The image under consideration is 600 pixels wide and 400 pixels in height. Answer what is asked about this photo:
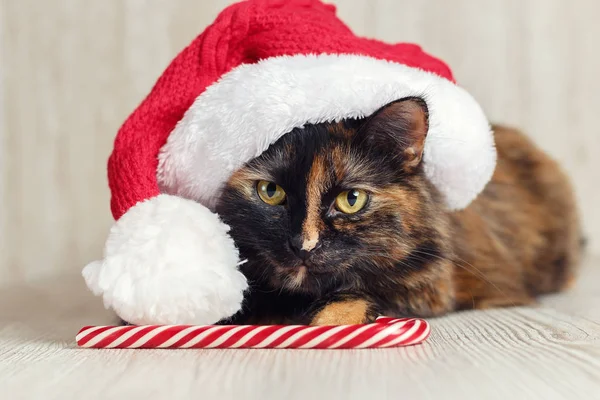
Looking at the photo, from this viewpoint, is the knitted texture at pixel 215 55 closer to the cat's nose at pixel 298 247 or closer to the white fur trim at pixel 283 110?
the white fur trim at pixel 283 110

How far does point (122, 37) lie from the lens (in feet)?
7.61

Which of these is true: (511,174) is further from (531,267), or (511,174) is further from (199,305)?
(199,305)

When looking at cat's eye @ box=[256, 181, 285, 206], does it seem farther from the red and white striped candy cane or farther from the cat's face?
the red and white striped candy cane

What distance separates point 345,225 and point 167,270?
312 mm

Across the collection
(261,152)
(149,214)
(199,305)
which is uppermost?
(261,152)

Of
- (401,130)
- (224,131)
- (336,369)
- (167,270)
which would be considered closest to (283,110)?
(224,131)

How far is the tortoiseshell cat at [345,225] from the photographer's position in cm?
116

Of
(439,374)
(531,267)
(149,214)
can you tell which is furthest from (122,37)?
(439,374)

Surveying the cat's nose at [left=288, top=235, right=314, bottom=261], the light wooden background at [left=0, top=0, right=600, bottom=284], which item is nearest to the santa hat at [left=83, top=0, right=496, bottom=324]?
the cat's nose at [left=288, top=235, right=314, bottom=261]

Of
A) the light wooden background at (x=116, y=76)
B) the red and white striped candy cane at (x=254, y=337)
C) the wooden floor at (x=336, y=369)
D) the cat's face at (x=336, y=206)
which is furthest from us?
the light wooden background at (x=116, y=76)

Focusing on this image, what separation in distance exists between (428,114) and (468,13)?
1341mm

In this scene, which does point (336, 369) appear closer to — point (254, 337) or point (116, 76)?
point (254, 337)

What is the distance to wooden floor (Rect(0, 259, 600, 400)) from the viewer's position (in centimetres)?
84

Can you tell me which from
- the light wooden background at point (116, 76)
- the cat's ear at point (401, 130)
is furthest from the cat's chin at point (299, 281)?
the light wooden background at point (116, 76)
